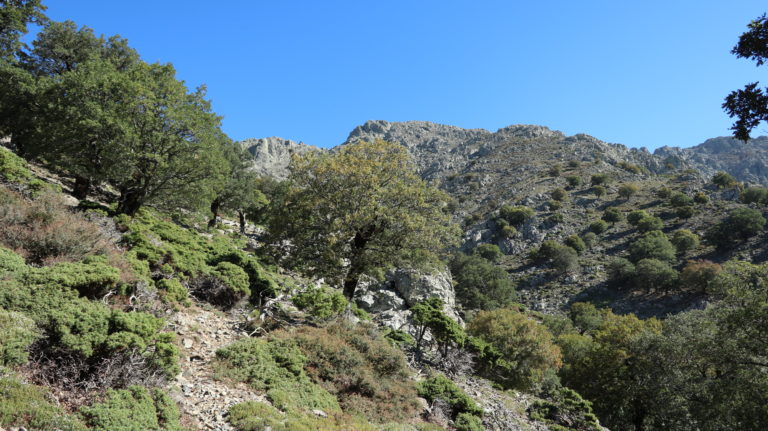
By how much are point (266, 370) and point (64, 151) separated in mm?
17587

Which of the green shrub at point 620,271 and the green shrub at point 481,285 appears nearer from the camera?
the green shrub at point 481,285

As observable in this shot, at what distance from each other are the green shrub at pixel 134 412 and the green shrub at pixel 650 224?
89.0 metres

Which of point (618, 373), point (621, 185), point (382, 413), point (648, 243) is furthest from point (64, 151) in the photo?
point (621, 185)

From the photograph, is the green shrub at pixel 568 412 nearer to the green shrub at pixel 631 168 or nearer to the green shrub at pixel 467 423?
the green shrub at pixel 467 423

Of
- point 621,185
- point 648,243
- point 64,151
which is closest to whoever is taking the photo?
point 64,151

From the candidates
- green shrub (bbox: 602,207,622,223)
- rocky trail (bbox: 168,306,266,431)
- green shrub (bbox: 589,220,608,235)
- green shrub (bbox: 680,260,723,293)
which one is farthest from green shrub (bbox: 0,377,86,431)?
green shrub (bbox: 602,207,622,223)

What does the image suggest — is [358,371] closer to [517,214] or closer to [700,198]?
[517,214]

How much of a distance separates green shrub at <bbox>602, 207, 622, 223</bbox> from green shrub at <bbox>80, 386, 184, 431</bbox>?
9342 cm

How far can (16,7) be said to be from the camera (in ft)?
80.3

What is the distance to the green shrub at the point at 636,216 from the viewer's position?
7784cm

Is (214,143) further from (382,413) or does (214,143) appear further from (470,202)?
(470,202)

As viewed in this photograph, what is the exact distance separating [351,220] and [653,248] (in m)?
71.8

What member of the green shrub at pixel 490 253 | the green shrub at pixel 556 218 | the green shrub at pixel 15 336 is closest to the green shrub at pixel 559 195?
the green shrub at pixel 556 218

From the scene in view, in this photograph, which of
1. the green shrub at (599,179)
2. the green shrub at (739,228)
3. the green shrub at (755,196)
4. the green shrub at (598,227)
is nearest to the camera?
the green shrub at (739,228)
